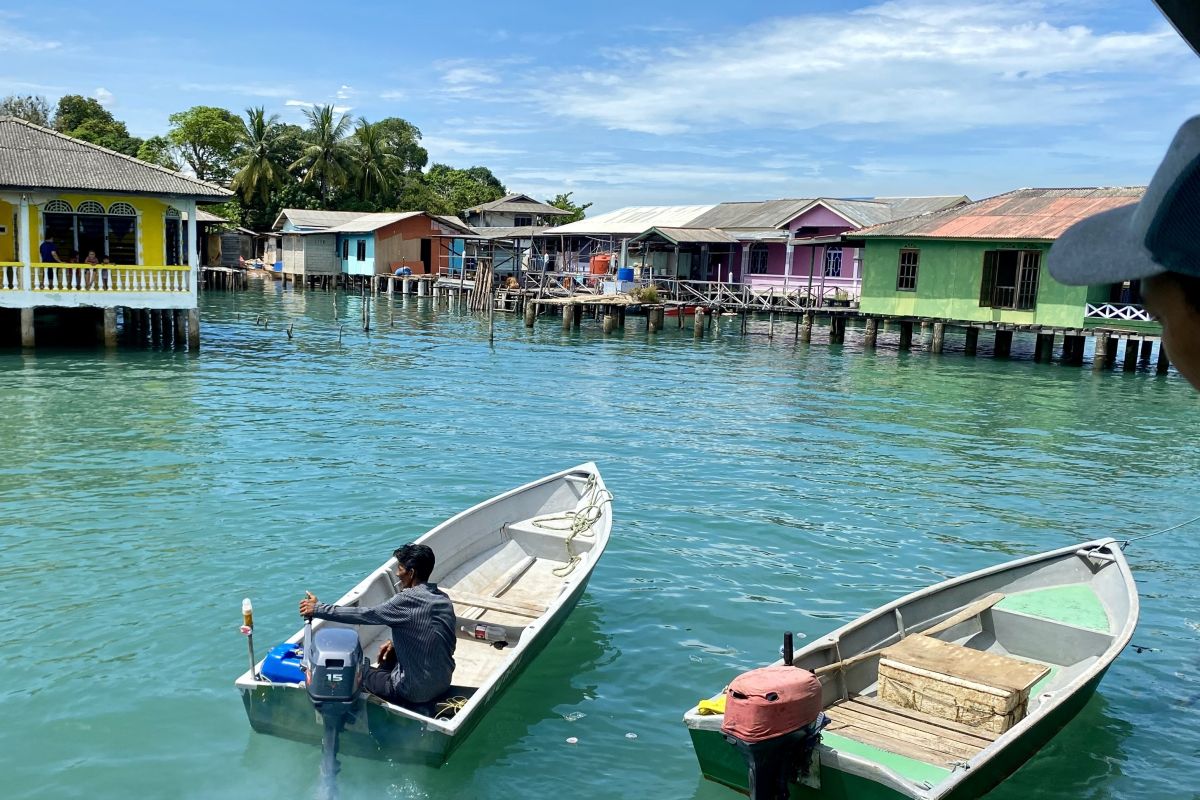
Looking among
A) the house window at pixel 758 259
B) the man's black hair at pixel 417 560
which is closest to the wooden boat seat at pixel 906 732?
the man's black hair at pixel 417 560

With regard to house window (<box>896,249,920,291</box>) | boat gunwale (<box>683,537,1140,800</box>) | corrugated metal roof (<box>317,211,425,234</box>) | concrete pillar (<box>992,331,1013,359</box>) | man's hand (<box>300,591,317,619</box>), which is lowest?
boat gunwale (<box>683,537,1140,800</box>)

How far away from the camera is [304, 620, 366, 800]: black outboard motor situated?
6039mm

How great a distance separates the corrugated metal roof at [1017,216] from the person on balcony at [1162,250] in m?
30.8

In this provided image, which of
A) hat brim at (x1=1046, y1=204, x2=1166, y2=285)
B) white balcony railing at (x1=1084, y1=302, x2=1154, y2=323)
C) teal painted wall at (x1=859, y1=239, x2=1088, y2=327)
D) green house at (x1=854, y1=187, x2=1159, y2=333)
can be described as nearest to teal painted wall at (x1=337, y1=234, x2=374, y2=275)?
teal painted wall at (x1=859, y1=239, x2=1088, y2=327)

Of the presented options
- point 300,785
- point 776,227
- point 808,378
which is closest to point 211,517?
point 300,785

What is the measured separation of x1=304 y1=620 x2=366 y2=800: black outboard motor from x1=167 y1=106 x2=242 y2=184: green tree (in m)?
66.7

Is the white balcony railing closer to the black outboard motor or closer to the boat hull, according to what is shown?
the boat hull

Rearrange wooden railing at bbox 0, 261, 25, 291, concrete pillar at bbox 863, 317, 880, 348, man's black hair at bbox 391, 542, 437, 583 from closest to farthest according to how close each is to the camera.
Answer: man's black hair at bbox 391, 542, 437, 583, wooden railing at bbox 0, 261, 25, 291, concrete pillar at bbox 863, 317, 880, 348

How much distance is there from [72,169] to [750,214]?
105 feet

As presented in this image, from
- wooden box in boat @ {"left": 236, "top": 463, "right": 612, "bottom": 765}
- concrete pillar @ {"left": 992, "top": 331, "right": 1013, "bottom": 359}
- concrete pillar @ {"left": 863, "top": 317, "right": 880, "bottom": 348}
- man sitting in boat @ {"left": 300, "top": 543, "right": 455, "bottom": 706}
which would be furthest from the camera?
concrete pillar @ {"left": 863, "top": 317, "right": 880, "bottom": 348}

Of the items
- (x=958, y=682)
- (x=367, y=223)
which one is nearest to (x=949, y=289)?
(x=958, y=682)

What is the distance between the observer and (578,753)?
717 cm

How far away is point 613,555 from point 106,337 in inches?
772

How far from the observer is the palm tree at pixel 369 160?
222 ft
